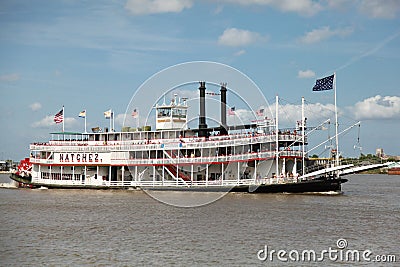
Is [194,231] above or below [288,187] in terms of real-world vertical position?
below

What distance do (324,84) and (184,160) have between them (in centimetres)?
1544

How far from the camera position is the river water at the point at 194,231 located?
77.7 ft

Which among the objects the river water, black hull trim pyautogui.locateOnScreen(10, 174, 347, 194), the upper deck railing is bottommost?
the river water

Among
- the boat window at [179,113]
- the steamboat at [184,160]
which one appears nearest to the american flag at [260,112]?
the steamboat at [184,160]

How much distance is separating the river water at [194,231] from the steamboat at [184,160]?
5.34 m

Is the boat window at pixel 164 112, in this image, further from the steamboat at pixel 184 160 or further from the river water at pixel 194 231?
the river water at pixel 194 231

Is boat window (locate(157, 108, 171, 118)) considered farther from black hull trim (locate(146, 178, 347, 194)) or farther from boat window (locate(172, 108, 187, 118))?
black hull trim (locate(146, 178, 347, 194))

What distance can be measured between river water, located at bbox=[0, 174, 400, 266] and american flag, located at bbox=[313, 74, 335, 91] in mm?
10636

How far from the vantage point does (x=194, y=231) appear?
98.7 feet

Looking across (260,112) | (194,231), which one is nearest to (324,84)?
(260,112)

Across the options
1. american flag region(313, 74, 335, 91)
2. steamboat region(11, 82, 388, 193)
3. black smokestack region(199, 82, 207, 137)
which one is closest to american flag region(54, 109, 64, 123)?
steamboat region(11, 82, 388, 193)

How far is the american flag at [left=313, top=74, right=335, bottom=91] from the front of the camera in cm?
5059

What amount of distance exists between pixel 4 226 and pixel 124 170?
2909cm

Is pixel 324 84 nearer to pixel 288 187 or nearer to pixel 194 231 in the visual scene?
pixel 288 187
